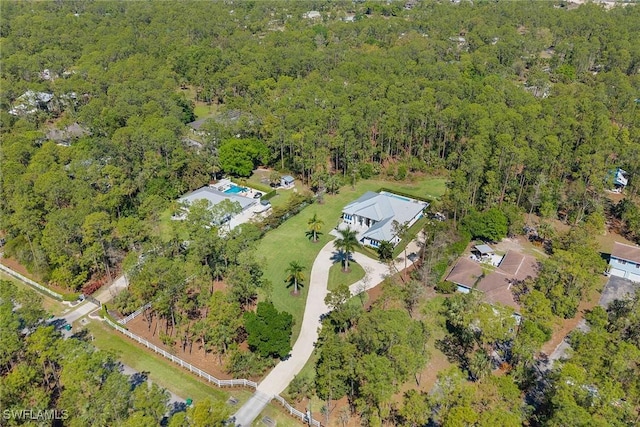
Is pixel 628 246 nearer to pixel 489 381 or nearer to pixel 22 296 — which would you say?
pixel 489 381

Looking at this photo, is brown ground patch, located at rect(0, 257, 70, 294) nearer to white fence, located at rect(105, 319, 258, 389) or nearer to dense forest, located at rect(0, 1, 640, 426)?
dense forest, located at rect(0, 1, 640, 426)

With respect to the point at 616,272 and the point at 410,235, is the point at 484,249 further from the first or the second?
the point at 616,272

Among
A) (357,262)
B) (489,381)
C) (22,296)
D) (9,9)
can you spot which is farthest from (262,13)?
(489,381)

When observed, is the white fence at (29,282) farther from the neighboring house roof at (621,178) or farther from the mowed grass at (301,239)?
the neighboring house roof at (621,178)

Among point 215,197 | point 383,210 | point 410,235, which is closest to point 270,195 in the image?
point 215,197

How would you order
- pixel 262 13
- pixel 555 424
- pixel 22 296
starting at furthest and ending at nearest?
pixel 262 13 < pixel 22 296 < pixel 555 424

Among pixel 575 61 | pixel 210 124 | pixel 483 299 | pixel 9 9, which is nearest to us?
pixel 483 299

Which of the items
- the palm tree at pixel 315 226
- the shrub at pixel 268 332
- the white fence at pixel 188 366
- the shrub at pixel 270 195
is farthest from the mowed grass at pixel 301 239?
the white fence at pixel 188 366
